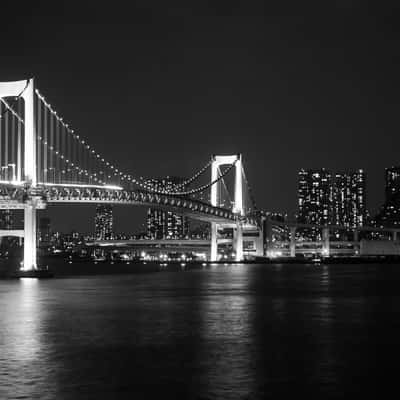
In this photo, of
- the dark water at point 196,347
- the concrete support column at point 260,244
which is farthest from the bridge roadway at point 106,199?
the dark water at point 196,347

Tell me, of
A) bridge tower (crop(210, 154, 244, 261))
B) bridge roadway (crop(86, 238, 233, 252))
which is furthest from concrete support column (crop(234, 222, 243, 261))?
bridge roadway (crop(86, 238, 233, 252))

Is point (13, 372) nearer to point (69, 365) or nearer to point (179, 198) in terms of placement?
point (69, 365)

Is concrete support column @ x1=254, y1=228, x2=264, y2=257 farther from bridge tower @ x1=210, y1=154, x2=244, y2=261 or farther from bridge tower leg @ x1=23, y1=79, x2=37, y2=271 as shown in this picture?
bridge tower leg @ x1=23, y1=79, x2=37, y2=271

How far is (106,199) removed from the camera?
5475cm

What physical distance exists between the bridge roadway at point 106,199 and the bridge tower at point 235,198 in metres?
0.99

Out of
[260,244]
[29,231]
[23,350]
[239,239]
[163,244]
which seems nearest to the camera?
[23,350]

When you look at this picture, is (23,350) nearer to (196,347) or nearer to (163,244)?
(196,347)

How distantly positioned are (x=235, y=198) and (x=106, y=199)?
1283 inches

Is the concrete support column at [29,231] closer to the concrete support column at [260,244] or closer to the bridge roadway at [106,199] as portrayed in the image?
the bridge roadway at [106,199]

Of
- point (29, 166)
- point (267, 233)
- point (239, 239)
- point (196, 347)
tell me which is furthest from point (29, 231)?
point (267, 233)

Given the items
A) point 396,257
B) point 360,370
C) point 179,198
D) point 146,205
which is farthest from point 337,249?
point 360,370

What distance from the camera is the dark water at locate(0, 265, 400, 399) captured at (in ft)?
46.7

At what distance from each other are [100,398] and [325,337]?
28.5 feet

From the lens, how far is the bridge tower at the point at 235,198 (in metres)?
83.6
